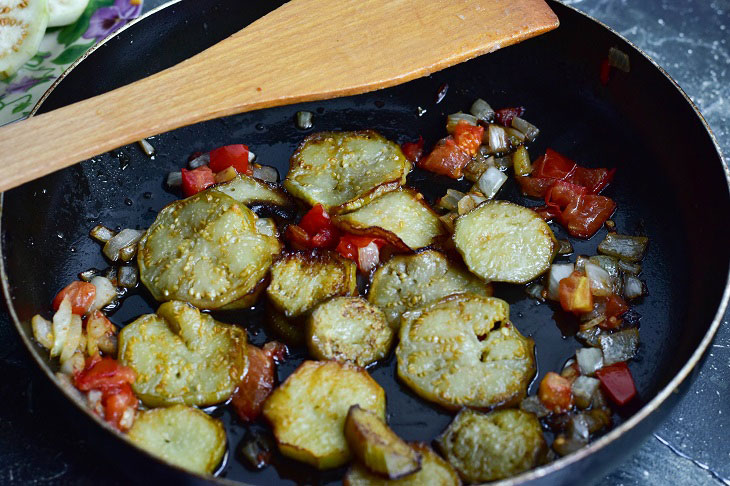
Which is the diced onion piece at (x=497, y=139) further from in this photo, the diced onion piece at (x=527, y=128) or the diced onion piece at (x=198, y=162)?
the diced onion piece at (x=198, y=162)

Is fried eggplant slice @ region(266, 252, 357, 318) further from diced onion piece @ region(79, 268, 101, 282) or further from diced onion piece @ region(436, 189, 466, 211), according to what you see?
diced onion piece @ region(79, 268, 101, 282)

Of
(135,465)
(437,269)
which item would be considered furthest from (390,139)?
(135,465)

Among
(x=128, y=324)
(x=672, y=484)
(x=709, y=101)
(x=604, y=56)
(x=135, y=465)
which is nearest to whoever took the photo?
(x=135, y=465)

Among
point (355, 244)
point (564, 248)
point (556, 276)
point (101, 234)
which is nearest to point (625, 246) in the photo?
point (564, 248)

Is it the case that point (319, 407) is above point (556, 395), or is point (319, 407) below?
above

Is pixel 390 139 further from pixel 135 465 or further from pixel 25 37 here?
pixel 135 465

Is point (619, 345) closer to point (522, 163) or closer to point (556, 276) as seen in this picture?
point (556, 276)

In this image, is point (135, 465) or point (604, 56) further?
point (604, 56)
